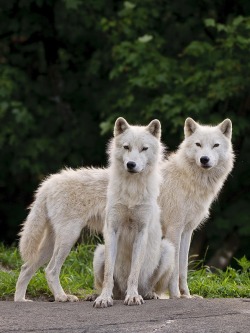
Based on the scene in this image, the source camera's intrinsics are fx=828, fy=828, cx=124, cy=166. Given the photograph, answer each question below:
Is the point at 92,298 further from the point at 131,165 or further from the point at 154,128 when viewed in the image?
the point at 154,128

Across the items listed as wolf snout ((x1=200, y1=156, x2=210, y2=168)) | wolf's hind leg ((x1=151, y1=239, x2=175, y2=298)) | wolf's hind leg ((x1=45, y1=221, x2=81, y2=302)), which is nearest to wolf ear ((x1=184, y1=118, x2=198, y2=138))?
wolf snout ((x1=200, y1=156, x2=210, y2=168))

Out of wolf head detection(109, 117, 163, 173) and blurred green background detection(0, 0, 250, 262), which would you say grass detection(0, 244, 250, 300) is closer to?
wolf head detection(109, 117, 163, 173)

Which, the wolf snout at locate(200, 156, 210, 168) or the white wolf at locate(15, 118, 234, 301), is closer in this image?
the white wolf at locate(15, 118, 234, 301)

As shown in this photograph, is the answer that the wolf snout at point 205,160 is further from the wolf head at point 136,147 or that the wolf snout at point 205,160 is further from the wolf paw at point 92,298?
the wolf paw at point 92,298

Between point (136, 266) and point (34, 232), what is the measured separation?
123cm

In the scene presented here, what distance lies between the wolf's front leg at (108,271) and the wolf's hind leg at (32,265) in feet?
3.24

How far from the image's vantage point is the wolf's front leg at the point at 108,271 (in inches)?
265

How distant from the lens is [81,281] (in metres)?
8.55

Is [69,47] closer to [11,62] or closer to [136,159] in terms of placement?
[11,62]

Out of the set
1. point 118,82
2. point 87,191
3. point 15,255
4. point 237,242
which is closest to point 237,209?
point 237,242

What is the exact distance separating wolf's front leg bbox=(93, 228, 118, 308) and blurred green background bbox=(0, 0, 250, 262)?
5902 millimetres

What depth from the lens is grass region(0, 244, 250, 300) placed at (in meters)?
8.12

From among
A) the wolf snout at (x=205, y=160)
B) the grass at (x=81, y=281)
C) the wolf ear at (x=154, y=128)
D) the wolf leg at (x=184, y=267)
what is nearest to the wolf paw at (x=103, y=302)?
the wolf leg at (x=184, y=267)

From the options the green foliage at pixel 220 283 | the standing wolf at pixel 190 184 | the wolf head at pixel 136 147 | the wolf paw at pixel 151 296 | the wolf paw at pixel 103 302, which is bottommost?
the green foliage at pixel 220 283
